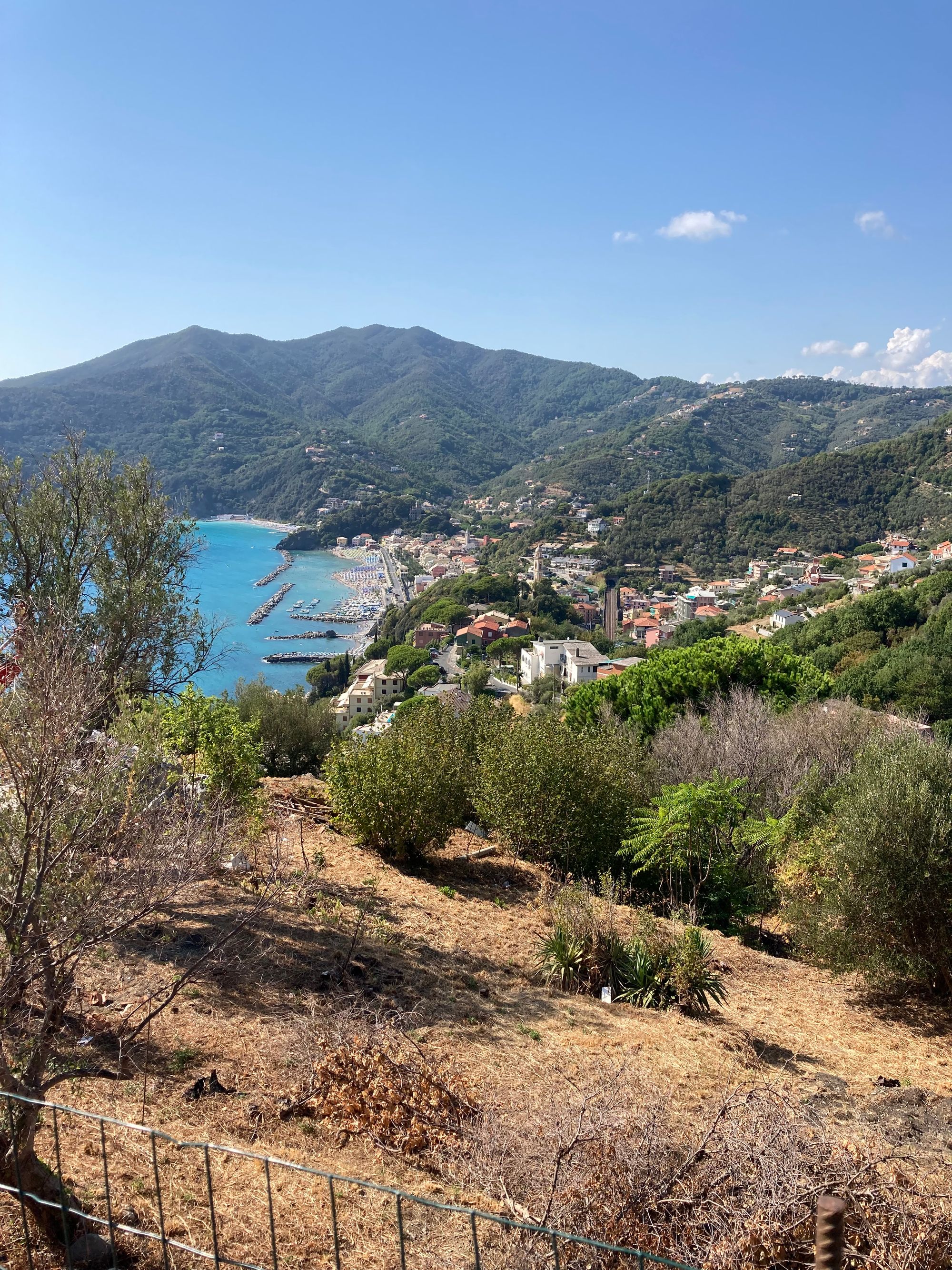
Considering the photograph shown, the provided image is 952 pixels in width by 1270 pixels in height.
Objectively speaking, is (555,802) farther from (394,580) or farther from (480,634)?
(394,580)

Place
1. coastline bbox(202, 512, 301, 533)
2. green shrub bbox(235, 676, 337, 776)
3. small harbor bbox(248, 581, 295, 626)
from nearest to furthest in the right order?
1. green shrub bbox(235, 676, 337, 776)
2. small harbor bbox(248, 581, 295, 626)
3. coastline bbox(202, 512, 301, 533)

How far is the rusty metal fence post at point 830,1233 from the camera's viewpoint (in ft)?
7.98

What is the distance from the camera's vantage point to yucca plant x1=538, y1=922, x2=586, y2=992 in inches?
289

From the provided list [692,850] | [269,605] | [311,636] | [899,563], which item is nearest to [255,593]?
[269,605]

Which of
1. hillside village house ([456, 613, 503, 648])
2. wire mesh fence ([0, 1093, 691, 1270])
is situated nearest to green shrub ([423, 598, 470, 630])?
hillside village house ([456, 613, 503, 648])

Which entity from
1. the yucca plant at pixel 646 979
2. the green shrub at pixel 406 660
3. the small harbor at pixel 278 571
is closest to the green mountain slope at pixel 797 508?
the small harbor at pixel 278 571

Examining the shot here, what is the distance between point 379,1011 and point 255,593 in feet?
311

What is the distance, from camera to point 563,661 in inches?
2016

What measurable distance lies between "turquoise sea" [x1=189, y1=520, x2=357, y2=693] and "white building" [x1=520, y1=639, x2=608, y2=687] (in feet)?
57.1

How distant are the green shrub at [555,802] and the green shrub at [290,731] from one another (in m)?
6.65

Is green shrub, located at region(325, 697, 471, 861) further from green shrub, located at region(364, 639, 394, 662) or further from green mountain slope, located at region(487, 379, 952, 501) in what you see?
green mountain slope, located at region(487, 379, 952, 501)

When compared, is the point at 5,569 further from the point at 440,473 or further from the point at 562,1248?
the point at 440,473

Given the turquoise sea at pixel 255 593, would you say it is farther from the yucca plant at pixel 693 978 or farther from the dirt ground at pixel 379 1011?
the yucca plant at pixel 693 978

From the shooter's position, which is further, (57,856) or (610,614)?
(610,614)
